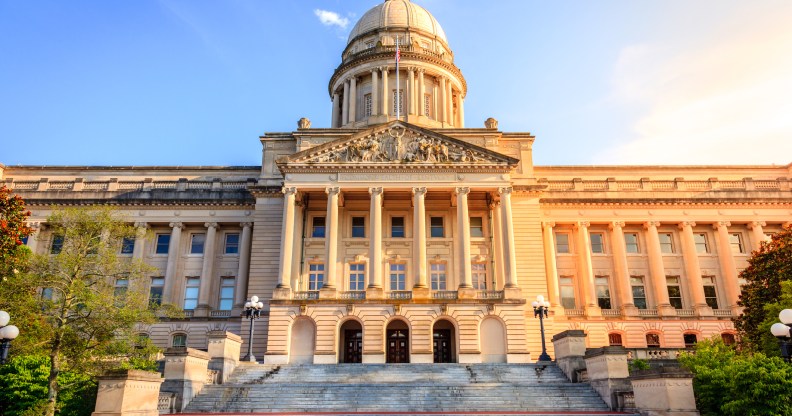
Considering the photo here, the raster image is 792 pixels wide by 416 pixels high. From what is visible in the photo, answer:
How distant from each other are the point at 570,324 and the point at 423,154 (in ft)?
50.1

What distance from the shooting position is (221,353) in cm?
2486

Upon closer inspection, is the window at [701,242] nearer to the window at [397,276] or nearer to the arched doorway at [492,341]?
the arched doorway at [492,341]

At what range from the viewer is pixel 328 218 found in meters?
35.2

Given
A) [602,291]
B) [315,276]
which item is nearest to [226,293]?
[315,276]

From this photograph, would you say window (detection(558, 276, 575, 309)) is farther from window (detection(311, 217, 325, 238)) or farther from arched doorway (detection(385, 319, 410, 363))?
window (detection(311, 217, 325, 238))

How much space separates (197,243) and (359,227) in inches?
495

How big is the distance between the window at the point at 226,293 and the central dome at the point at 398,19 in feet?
90.4

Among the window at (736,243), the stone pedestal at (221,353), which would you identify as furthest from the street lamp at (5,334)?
the window at (736,243)

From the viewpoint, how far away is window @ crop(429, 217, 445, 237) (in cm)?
3909

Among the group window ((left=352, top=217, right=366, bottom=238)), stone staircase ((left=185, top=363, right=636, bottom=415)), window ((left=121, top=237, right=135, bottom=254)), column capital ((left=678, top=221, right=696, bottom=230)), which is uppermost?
column capital ((left=678, top=221, right=696, bottom=230))

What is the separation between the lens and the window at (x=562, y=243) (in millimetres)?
42625

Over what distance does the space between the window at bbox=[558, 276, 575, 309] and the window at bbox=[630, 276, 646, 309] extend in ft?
14.2

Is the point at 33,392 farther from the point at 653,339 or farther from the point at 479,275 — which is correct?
the point at 653,339

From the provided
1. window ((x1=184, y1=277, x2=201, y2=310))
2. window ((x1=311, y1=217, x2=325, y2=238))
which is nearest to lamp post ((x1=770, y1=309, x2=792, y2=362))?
window ((x1=311, y1=217, x2=325, y2=238))
